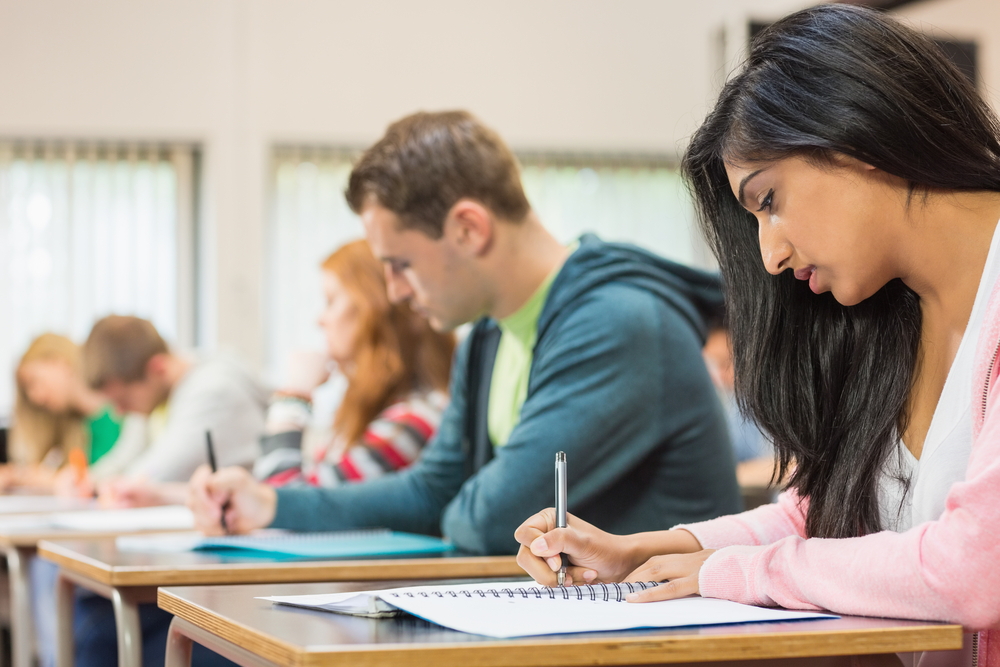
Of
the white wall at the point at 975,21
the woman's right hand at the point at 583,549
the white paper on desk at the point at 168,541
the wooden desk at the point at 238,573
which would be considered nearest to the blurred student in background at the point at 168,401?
the white paper on desk at the point at 168,541

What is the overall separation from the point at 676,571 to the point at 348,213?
13.1 ft

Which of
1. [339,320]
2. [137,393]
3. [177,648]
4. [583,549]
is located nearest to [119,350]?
[137,393]

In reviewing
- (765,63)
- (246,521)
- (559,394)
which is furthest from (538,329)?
(765,63)

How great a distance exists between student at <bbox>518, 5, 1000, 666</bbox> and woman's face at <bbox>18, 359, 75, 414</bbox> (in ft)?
11.5

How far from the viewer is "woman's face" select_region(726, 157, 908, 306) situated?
92 cm

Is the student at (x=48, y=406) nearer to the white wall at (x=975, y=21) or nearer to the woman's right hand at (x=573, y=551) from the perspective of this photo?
the woman's right hand at (x=573, y=551)

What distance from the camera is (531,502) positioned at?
4.47ft

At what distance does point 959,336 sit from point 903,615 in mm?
351

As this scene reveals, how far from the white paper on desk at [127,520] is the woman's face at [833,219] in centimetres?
127

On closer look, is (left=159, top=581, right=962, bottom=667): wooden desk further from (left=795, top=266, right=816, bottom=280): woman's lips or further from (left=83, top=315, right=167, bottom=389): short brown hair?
(left=83, top=315, right=167, bottom=389): short brown hair

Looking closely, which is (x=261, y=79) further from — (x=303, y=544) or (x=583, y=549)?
(x=583, y=549)

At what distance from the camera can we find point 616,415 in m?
1.40

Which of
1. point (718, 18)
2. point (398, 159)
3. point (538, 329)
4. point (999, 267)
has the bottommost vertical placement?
point (538, 329)

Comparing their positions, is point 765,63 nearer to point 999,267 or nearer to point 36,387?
point 999,267
